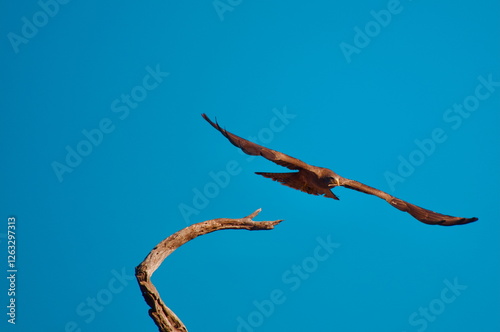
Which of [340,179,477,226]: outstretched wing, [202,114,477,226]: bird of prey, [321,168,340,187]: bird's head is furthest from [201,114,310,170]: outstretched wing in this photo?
[340,179,477,226]: outstretched wing

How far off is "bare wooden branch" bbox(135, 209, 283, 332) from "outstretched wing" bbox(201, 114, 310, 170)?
61cm

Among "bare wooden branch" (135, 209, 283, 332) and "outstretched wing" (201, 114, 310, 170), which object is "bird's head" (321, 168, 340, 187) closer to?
"outstretched wing" (201, 114, 310, 170)

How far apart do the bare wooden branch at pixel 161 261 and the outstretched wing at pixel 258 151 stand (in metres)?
0.61

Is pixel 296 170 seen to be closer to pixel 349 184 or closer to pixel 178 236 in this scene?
pixel 349 184

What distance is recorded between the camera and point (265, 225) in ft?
21.1

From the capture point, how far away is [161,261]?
6121 millimetres

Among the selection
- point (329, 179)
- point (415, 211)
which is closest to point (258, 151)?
point (329, 179)

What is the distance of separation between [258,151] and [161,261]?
4.13ft

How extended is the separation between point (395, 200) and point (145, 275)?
8.18 ft

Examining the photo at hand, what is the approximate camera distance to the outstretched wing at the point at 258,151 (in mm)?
6055

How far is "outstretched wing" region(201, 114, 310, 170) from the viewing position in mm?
6055

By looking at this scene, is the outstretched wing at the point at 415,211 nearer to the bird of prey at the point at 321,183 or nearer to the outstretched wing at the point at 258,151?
the bird of prey at the point at 321,183

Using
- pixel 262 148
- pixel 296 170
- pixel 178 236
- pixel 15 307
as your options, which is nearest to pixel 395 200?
pixel 296 170

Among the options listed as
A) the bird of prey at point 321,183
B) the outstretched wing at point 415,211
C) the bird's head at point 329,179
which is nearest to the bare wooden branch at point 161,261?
the bird of prey at point 321,183
